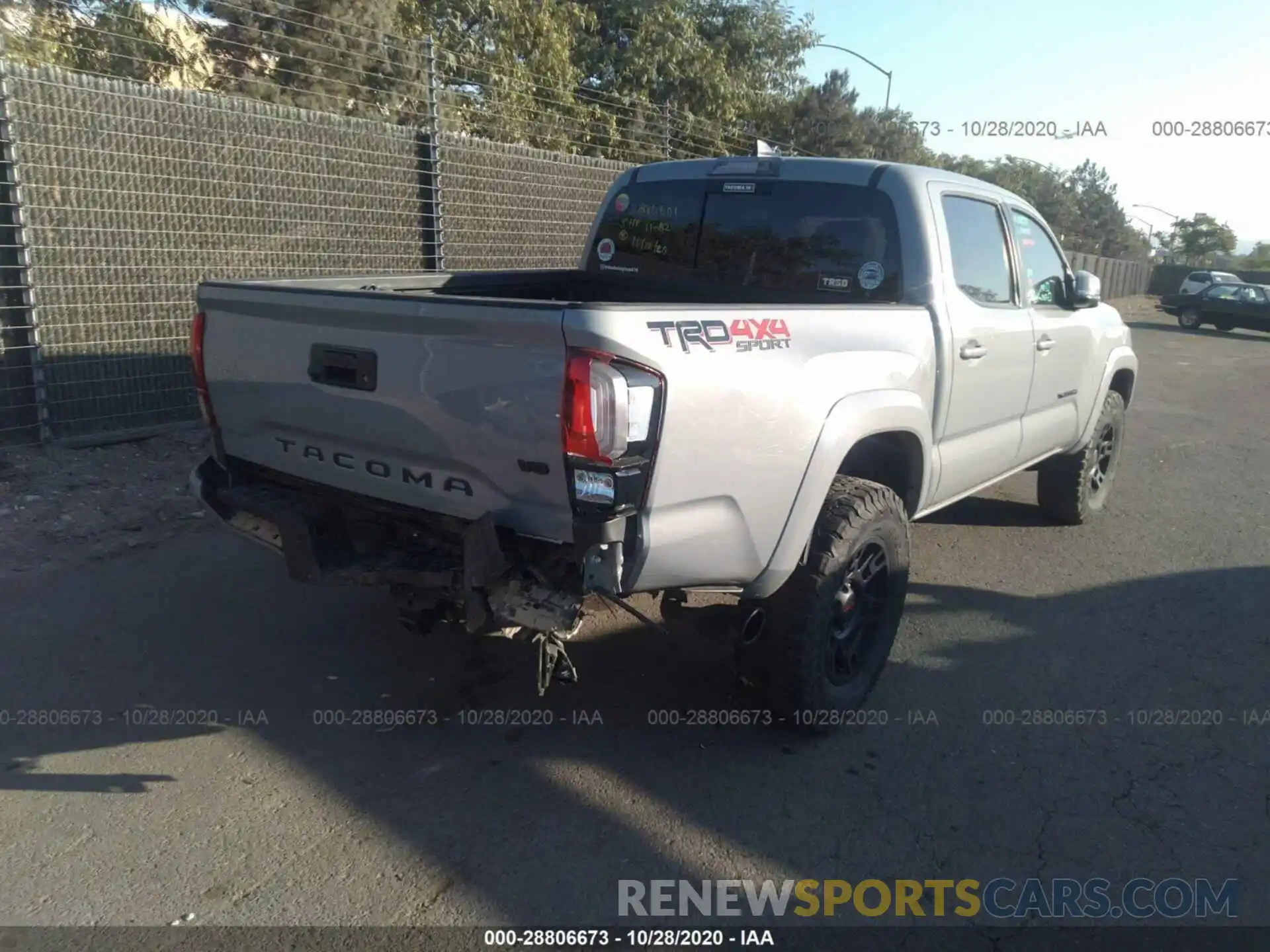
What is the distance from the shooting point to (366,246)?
8984 mm

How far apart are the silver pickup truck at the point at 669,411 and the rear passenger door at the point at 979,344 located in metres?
0.02

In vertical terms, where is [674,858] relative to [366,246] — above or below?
below

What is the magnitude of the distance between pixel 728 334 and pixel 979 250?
7.38 feet

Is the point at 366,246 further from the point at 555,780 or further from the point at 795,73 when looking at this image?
the point at 795,73

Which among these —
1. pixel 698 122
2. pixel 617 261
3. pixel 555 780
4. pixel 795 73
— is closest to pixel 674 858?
pixel 555 780

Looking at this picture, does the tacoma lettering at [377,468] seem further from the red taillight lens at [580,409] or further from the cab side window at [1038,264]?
the cab side window at [1038,264]

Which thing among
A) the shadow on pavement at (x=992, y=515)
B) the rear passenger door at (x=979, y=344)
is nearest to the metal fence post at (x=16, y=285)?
the rear passenger door at (x=979, y=344)

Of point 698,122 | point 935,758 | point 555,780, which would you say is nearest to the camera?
point 555,780

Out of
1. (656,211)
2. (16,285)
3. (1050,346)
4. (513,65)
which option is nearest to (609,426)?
(656,211)

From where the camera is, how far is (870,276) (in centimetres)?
440

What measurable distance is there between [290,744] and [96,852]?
0.75 metres

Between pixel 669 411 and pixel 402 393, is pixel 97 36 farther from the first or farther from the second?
pixel 669 411

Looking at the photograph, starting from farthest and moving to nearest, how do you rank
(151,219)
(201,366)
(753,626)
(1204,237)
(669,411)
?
(1204,237) → (151,219) → (201,366) → (753,626) → (669,411)

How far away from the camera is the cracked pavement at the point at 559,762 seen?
3025mm
